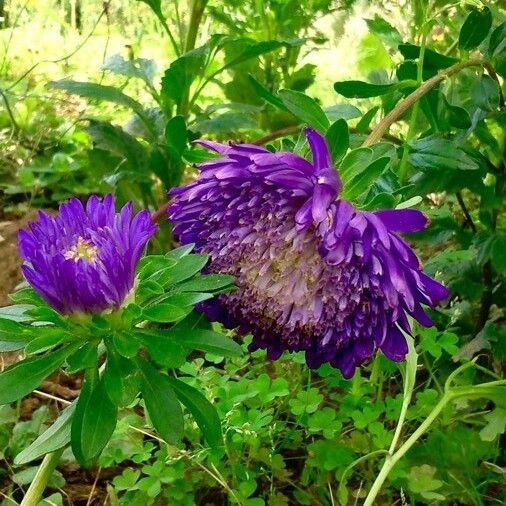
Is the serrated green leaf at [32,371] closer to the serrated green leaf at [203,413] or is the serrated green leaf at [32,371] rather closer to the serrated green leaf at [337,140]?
the serrated green leaf at [203,413]

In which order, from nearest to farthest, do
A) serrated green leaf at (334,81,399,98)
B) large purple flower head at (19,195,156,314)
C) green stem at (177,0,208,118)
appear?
large purple flower head at (19,195,156,314) → serrated green leaf at (334,81,399,98) → green stem at (177,0,208,118)

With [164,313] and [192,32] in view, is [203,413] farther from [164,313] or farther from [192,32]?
[192,32]

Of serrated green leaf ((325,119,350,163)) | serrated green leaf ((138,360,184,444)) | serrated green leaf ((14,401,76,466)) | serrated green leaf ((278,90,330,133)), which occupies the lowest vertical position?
serrated green leaf ((14,401,76,466))

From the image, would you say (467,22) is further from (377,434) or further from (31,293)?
(31,293)

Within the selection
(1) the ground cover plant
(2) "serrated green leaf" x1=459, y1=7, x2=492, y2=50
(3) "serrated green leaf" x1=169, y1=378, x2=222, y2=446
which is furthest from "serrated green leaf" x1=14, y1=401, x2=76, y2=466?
(2) "serrated green leaf" x1=459, y1=7, x2=492, y2=50

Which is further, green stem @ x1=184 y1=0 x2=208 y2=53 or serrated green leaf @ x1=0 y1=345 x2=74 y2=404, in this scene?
green stem @ x1=184 y1=0 x2=208 y2=53

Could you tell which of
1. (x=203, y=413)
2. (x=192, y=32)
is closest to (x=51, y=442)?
(x=203, y=413)

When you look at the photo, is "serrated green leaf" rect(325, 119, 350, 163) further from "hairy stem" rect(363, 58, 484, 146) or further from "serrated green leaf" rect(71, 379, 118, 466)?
"serrated green leaf" rect(71, 379, 118, 466)
